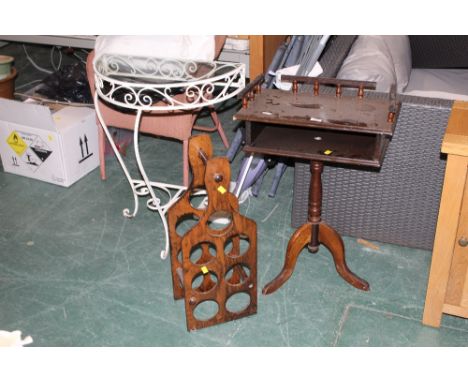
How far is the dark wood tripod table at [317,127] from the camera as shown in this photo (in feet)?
6.45

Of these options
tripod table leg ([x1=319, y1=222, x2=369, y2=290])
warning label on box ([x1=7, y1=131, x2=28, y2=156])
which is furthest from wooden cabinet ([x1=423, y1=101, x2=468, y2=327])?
warning label on box ([x1=7, y1=131, x2=28, y2=156])

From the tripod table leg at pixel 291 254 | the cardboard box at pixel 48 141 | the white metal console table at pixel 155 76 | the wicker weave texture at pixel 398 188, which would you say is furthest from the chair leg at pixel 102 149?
the tripod table leg at pixel 291 254

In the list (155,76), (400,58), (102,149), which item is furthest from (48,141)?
(400,58)

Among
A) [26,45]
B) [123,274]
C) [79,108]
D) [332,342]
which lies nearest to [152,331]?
[123,274]

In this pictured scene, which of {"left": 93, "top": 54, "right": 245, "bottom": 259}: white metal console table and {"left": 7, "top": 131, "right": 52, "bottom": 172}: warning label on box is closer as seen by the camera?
{"left": 93, "top": 54, "right": 245, "bottom": 259}: white metal console table

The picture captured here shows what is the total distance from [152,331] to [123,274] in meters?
0.36

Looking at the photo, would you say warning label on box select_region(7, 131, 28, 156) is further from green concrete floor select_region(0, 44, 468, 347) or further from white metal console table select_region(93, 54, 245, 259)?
white metal console table select_region(93, 54, 245, 259)

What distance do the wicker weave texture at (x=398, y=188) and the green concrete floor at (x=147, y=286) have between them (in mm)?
86

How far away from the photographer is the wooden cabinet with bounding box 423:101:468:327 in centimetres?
192

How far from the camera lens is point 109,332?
2248 millimetres

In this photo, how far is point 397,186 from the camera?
250 cm

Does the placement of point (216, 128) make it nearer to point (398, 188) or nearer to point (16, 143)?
point (16, 143)

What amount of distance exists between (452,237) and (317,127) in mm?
566

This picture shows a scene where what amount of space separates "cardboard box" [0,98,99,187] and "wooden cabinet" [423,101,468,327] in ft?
5.84
